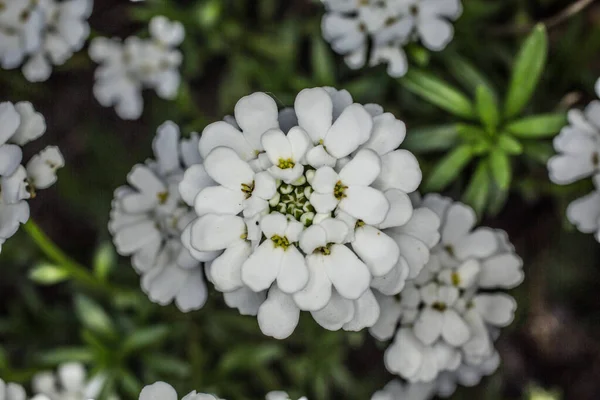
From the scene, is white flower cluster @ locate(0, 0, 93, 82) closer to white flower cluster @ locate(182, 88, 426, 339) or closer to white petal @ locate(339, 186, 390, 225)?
white flower cluster @ locate(182, 88, 426, 339)

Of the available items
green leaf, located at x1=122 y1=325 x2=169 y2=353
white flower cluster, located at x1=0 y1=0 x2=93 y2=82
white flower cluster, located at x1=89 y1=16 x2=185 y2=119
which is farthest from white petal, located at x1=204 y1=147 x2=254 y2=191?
white flower cluster, located at x1=89 y1=16 x2=185 y2=119

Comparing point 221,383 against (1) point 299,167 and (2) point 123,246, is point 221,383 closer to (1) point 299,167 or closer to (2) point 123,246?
(2) point 123,246

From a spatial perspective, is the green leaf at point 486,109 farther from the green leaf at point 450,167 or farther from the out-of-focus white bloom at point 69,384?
the out-of-focus white bloom at point 69,384

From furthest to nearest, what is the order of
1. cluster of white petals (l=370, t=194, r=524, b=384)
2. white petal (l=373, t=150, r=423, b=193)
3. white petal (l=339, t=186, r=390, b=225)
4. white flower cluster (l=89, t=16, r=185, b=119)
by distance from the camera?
white flower cluster (l=89, t=16, r=185, b=119)
cluster of white petals (l=370, t=194, r=524, b=384)
white petal (l=373, t=150, r=423, b=193)
white petal (l=339, t=186, r=390, b=225)

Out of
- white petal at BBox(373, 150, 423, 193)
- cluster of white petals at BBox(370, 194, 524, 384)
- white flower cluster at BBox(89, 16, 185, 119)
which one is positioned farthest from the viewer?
white flower cluster at BBox(89, 16, 185, 119)

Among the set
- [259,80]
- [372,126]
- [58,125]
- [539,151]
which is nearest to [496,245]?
[539,151]

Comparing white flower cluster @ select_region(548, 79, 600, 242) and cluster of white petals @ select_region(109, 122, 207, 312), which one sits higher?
white flower cluster @ select_region(548, 79, 600, 242)

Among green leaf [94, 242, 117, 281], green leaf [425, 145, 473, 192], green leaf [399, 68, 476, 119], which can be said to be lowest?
green leaf [94, 242, 117, 281]
